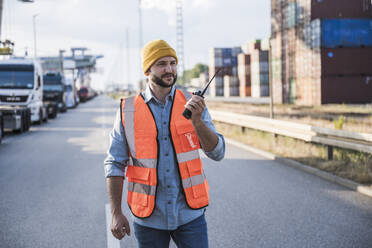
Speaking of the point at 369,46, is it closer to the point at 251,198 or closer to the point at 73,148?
the point at 73,148

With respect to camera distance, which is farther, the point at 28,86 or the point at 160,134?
the point at 28,86

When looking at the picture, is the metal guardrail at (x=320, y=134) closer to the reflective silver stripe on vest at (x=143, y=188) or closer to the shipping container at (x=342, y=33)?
the reflective silver stripe on vest at (x=143, y=188)

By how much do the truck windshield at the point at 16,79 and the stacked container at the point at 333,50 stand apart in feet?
71.5

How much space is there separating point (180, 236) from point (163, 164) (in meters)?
0.43

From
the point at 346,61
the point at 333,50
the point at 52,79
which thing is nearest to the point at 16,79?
the point at 52,79

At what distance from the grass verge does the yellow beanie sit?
5.83 m

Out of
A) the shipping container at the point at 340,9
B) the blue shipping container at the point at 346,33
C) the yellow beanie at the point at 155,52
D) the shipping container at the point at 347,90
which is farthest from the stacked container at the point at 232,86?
the yellow beanie at the point at 155,52

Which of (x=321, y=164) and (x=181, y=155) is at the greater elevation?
(x=181, y=155)

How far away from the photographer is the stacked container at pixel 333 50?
3566 centimetres

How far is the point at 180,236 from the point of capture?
9.18ft

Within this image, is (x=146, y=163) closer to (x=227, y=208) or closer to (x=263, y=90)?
(x=227, y=208)

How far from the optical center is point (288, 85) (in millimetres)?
40781

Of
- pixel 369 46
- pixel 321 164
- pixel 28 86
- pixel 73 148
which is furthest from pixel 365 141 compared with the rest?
pixel 369 46

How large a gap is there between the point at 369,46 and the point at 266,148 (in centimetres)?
2765
